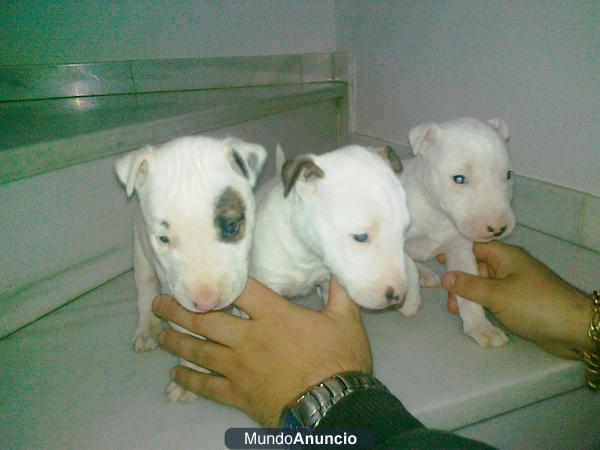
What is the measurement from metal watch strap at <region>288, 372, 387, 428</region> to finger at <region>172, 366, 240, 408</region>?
0.79ft

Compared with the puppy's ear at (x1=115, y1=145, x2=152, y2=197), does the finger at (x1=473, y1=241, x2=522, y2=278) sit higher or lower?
lower

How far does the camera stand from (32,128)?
183 centimetres

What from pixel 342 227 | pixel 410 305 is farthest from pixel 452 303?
pixel 342 227

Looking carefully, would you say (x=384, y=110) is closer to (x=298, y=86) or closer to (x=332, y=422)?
(x=298, y=86)

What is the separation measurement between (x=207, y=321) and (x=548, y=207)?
5.21 ft

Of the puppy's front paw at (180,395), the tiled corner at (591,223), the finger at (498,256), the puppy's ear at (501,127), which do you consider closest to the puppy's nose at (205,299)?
the puppy's front paw at (180,395)

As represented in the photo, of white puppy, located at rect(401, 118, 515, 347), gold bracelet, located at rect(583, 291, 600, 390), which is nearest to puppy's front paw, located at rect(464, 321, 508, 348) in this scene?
white puppy, located at rect(401, 118, 515, 347)

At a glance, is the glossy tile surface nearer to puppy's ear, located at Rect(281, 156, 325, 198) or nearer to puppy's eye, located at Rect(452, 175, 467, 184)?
puppy's ear, located at Rect(281, 156, 325, 198)

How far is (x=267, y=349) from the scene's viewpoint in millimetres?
1064

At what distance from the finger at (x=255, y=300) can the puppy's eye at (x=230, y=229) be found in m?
0.16

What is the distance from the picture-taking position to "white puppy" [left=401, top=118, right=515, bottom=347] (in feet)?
4.43

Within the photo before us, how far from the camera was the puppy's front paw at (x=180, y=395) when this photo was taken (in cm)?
119

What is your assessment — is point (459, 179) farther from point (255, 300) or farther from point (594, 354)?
point (255, 300)

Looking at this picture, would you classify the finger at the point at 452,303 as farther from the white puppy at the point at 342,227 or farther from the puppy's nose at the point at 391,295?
the puppy's nose at the point at 391,295
